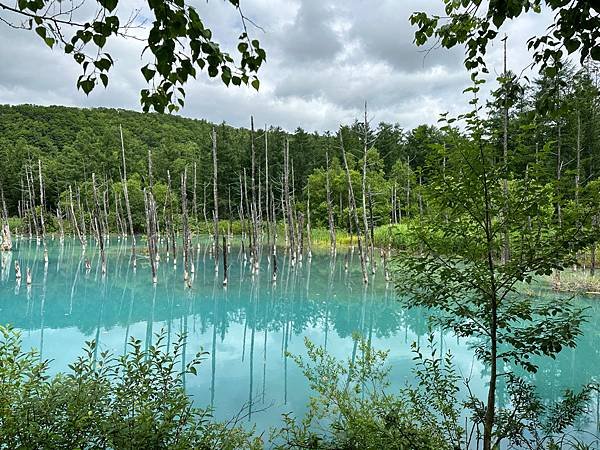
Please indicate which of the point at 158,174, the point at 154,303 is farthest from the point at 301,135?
the point at 154,303

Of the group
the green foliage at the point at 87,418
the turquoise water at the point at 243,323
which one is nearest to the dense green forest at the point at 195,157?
the turquoise water at the point at 243,323

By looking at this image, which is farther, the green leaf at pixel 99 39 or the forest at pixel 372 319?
the forest at pixel 372 319

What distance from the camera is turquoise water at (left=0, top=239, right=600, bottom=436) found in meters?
7.29

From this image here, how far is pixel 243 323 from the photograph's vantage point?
1211cm

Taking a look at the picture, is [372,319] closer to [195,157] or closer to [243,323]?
[243,323]

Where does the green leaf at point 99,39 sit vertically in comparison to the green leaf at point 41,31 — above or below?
below

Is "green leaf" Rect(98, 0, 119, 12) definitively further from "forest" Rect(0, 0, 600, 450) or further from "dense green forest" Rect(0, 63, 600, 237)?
"dense green forest" Rect(0, 63, 600, 237)

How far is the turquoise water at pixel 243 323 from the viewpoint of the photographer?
23.9ft

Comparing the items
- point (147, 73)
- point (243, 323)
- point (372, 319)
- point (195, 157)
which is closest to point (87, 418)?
point (147, 73)

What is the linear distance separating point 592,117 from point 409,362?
25328mm

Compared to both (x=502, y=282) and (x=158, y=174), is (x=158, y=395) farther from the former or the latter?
(x=158, y=174)

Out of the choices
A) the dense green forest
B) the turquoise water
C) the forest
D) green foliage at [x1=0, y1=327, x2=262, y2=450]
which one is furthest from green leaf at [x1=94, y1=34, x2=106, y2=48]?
the dense green forest

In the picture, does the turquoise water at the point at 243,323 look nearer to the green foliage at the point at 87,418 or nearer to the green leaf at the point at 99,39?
the green foliage at the point at 87,418

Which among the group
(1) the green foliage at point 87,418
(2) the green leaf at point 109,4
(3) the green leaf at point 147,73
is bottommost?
(1) the green foliage at point 87,418
